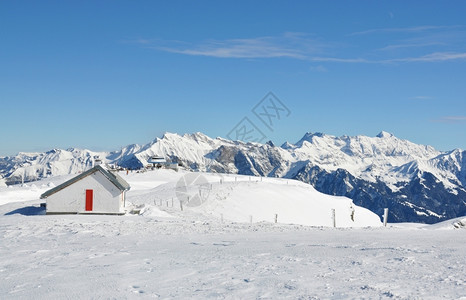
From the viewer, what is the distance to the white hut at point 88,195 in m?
40.9

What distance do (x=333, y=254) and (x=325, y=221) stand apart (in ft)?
142

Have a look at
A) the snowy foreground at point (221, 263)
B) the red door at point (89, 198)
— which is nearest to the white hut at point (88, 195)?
the red door at point (89, 198)

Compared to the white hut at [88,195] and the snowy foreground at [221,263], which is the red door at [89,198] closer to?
the white hut at [88,195]

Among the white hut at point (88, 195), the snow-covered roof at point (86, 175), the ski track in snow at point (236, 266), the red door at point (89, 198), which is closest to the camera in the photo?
the ski track in snow at point (236, 266)

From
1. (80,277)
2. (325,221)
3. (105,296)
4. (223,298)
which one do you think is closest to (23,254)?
(80,277)

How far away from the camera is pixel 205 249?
59.8 feet

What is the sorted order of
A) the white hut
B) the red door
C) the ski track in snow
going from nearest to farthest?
the ski track in snow → the white hut → the red door

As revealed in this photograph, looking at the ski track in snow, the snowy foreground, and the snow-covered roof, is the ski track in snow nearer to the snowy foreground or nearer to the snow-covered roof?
the snowy foreground

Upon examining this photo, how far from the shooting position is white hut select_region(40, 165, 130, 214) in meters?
40.9

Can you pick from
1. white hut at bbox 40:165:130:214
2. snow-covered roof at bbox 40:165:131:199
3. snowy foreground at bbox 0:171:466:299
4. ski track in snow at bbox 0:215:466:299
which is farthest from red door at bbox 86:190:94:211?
ski track in snow at bbox 0:215:466:299

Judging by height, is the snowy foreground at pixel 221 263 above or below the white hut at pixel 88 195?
below

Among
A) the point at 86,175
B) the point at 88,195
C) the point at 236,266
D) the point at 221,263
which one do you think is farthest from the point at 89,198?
the point at 236,266

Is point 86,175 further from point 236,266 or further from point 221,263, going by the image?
point 236,266

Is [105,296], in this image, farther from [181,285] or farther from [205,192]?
[205,192]
